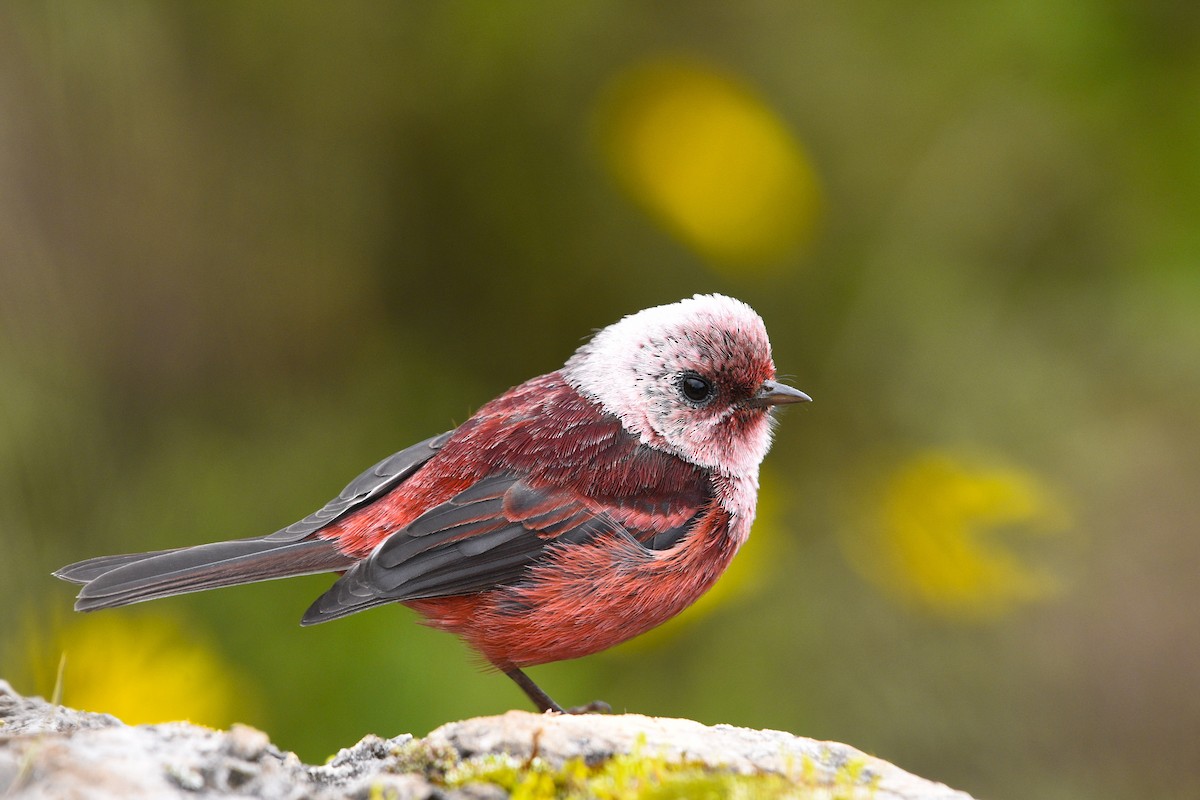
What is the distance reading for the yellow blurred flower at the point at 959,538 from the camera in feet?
16.9

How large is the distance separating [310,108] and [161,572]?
2.83 m

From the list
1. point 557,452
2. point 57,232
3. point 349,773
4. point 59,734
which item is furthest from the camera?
point 57,232

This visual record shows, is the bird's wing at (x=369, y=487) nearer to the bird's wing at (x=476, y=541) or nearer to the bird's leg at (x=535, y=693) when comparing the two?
the bird's wing at (x=476, y=541)

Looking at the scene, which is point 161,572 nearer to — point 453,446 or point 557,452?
point 453,446

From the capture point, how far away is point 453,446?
4.21 metres

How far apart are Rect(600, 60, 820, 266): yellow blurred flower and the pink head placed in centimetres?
139

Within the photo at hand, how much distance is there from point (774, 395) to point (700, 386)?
0.91 ft

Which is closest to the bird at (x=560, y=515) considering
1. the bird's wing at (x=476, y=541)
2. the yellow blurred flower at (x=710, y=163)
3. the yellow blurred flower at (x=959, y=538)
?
the bird's wing at (x=476, y=541)

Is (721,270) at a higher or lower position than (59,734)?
higher

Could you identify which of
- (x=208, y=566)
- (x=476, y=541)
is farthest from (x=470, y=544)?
(x=208, y=566)

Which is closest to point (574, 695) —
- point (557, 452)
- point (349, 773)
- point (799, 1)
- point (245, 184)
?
point (557, 452)

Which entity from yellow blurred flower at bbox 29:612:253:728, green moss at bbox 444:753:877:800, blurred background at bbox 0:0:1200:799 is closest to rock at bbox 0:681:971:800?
green moss at bbox 444:753:877:800

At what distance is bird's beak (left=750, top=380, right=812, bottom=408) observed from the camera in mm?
4270

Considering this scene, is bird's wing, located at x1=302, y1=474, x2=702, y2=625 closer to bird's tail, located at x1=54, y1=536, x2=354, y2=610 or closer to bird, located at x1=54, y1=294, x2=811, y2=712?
bird, located at x1=54, y1=294, x2=811, y2=712
